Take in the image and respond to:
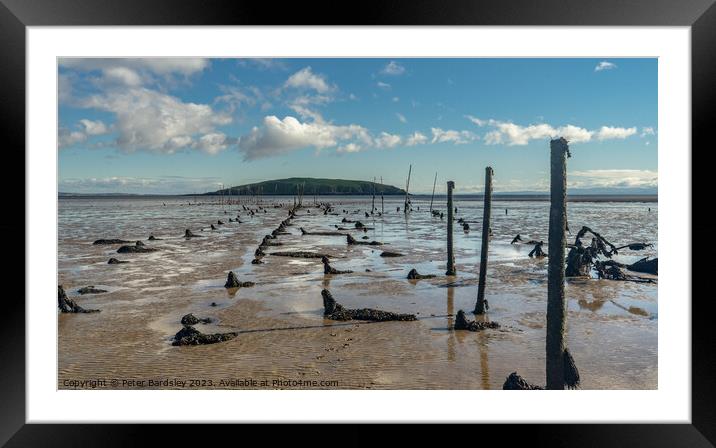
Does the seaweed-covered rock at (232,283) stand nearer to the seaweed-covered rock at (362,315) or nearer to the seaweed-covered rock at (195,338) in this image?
the seaweed-covered rock at (362,315)

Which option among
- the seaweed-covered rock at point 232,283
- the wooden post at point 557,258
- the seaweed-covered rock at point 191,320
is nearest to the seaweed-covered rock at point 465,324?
the wooden post at point 557,258

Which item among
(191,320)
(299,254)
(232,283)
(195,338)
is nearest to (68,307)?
(191,320)

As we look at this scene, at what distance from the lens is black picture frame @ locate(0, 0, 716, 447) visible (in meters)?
4.51

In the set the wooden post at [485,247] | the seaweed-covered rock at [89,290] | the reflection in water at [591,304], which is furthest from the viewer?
the seaweed-covered rock at [89,290]

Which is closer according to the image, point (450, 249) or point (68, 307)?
point (68, 307)

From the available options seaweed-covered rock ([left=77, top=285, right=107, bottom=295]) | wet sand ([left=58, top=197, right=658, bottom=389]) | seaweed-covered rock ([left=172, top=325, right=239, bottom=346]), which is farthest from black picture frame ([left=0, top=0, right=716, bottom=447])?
seaweed-covered rock ([left=77, top=285, right=107, bottom=295])

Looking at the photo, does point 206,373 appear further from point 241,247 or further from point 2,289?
point 241,247

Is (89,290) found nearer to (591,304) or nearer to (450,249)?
(450,249)
